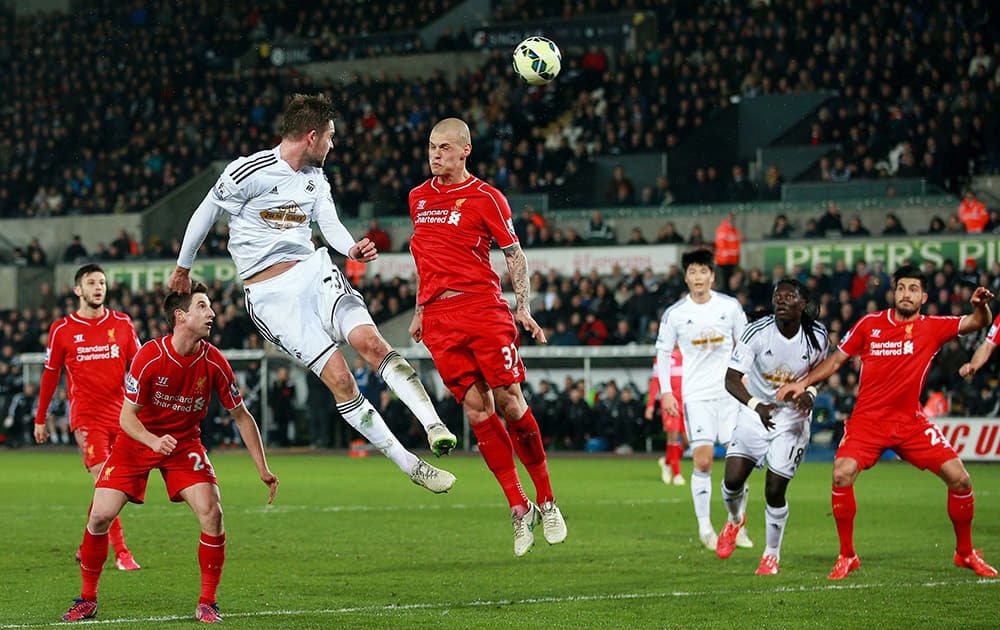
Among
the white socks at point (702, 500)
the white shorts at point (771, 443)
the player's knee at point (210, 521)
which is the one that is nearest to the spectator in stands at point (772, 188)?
the white socks at point (702, 500)

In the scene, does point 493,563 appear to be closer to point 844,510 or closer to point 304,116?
point 844,510

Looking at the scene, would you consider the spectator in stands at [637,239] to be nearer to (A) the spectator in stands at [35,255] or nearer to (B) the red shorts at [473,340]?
(A) the spectator in stands at [35,255]

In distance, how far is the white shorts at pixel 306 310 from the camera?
959cm

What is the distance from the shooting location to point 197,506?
9.21 metres

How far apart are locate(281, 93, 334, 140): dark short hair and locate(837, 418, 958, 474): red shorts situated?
4.77 meters

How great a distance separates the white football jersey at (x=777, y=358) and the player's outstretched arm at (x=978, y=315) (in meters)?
1.24

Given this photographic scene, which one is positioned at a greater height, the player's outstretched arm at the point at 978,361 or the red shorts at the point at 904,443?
the player's outstretched arm at the point at 978,361

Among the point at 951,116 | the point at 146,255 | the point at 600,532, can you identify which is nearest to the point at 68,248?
the point at 146,255

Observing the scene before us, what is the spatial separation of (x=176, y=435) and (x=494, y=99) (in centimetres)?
2953

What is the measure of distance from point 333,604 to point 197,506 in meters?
1.19

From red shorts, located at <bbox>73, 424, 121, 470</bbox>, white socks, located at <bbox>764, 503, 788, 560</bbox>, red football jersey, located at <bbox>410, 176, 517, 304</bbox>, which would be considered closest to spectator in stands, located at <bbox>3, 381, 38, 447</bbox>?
red shorts, located at <bbox>73, 424, 121, 470</bbox>

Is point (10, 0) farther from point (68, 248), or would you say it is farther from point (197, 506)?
point (197, 506)

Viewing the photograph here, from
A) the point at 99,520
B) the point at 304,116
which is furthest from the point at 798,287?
the point at 99,520

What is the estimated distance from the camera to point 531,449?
9.88 meters
